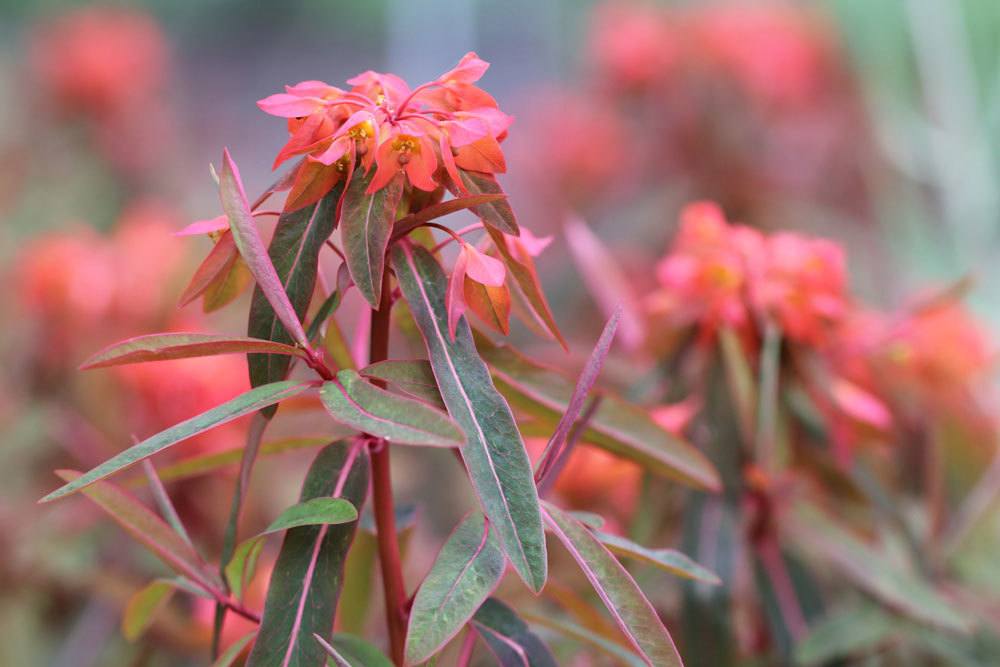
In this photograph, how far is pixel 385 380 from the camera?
0.27 meters

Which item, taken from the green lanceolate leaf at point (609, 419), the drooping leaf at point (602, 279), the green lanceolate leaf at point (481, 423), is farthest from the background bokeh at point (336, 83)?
the green lanceolate leaf at point (481, 423)

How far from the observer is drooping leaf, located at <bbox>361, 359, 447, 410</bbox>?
0.26 m

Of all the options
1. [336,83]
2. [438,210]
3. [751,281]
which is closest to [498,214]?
[438,210]

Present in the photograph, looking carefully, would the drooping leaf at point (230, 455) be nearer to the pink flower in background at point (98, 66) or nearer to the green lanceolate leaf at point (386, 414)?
the green lanceolate leaf at point (386, 414)

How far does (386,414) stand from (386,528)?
0.22 ft

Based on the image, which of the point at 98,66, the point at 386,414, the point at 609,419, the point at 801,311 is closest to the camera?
the point at 386,414

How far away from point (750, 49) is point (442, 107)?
0.88 meters

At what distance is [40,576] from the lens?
59 cm

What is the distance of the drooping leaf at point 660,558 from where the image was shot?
11.1 inches

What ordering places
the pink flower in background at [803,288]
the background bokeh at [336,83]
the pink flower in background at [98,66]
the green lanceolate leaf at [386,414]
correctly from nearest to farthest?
the green lanceolate leaf at [386,414] → the pink flower in background at [803,288] → the background bokeh at [336,83] → the pink flower in background at [98,66]

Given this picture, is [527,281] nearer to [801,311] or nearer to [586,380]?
[586,380]

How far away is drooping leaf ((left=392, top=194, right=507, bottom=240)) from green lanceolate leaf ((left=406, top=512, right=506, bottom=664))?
3.4 inches

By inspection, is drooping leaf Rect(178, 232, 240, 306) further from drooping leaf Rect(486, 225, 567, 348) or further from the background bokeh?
the background bokeh

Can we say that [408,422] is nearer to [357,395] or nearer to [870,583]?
[357,395]
